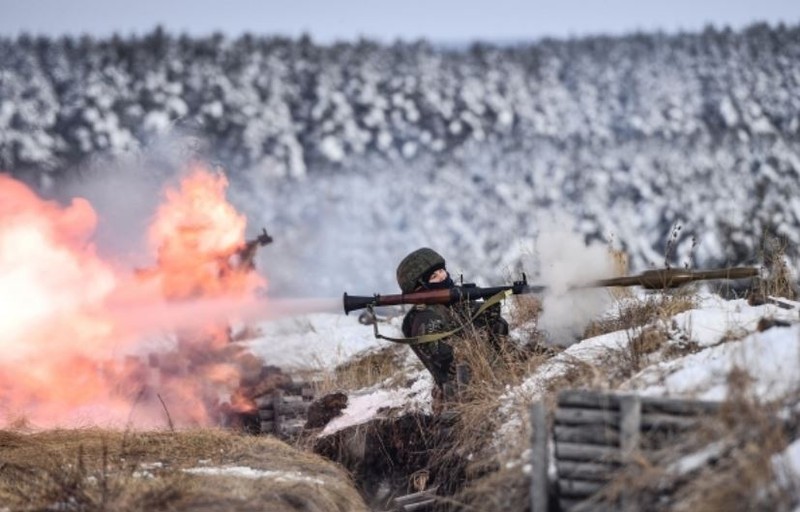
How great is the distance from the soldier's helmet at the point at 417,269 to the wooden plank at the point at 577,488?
12.5 feet

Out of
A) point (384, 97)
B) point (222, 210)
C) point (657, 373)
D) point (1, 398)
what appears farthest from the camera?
point (384, 97)

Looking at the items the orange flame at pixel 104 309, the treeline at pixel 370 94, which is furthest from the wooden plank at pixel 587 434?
the treeline at pixel 370 94

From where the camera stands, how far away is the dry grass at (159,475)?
21.4 feet

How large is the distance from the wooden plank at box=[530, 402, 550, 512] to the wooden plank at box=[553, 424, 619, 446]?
111 millimetres

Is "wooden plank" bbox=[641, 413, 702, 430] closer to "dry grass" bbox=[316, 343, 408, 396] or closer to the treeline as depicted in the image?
"dry grass" bbox=[316, 343, 408, 396]

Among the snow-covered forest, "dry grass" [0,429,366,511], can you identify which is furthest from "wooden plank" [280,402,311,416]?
the snow-covered forest

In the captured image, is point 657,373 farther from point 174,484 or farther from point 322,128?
point 322,128

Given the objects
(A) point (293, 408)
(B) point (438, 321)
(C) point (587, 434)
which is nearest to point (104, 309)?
(A) point (293, 408)

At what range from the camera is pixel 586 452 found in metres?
5.81

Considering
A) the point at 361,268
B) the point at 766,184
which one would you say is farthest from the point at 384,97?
the point at 766,184

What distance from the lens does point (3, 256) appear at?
39.7 ft

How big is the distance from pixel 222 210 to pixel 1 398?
3297 millimetres

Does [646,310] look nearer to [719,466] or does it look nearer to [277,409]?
[719,466]

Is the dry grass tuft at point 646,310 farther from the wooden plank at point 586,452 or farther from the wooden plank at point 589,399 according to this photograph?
the wooden plank at point 586,452
